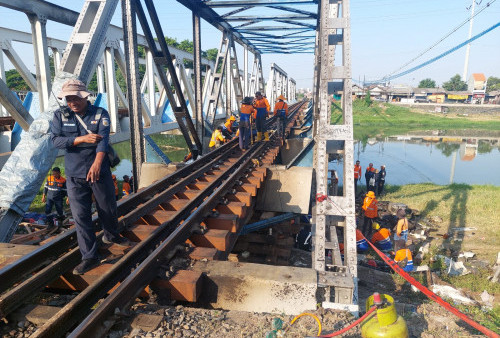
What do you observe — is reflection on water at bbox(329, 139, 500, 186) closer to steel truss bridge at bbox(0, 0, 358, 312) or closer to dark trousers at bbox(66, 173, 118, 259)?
steel truss bridge at bbox(0, 0, 358, 312)

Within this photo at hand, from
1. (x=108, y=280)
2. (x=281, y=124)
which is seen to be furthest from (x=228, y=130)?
(x=108, y=280)

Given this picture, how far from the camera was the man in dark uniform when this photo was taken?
296 cm

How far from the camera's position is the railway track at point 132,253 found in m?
2.48

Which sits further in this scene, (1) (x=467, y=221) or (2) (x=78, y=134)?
(1) (x=467, y=221)

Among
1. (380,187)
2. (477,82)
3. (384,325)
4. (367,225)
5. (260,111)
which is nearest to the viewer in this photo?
(384,325)

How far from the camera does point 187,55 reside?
14.5 metres

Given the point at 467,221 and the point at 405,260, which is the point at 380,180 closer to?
the point at 467,221

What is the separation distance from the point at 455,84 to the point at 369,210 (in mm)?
110904

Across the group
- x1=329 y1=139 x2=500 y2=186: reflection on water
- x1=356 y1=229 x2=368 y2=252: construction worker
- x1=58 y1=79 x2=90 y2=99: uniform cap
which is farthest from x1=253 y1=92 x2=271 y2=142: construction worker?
x1=329 y1=139 x2=500 y2=186: reflection on water

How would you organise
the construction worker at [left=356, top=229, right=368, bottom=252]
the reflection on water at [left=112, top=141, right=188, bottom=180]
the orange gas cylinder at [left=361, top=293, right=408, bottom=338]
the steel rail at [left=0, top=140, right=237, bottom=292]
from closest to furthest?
the orange gas cylinder at [left=361, top=293, right=408, bottom=338], the steel rail at [left=0, top=140, right=237, bottom=292], the construction worker at [left=356, top=229, right=368, bottom=252], the reflection on water at [left=112, top=141, right=188, bottom=180]

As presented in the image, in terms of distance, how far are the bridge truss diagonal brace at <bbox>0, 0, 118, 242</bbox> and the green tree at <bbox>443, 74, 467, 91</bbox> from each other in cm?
11714

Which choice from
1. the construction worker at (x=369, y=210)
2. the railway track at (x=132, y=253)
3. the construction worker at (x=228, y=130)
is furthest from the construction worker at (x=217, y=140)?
the railway track at (x=132, y=253)

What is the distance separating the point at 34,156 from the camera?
15.0 feet

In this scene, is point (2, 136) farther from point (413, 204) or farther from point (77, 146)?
point (413, 204)
